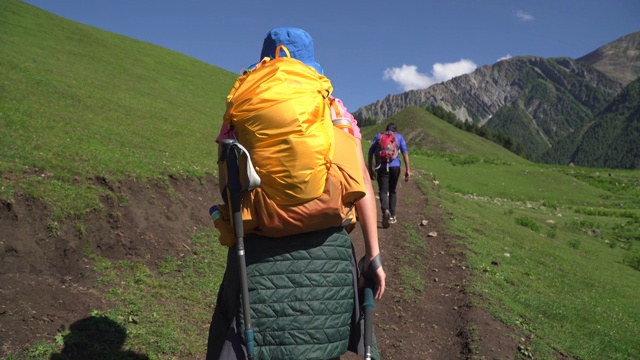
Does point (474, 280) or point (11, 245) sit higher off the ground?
point (11, 245)

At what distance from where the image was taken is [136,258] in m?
7.50

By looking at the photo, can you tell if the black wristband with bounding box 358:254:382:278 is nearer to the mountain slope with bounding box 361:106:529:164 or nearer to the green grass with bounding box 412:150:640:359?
the green grass with bounding box 412:150:640:359

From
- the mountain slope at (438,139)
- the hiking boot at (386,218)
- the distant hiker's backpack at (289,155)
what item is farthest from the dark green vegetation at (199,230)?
the mountain slope at (438,139)

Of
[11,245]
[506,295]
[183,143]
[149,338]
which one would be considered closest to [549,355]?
[506,295]

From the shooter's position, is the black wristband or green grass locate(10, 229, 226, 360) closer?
the black wristband

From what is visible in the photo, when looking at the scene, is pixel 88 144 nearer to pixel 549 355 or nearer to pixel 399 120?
pixel 549 355

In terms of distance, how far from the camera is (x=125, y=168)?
971 centimetres

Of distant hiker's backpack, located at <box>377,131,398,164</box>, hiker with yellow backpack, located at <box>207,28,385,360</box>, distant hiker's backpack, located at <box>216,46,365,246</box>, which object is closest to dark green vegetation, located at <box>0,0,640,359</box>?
distant hiker's backpack, located at <box>377,131,398,164</box>

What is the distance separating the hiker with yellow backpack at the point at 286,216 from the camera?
261 cm

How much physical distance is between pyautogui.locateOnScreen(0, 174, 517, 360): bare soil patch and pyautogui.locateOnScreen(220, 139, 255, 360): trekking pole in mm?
3180

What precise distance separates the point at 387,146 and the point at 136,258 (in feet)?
24.7

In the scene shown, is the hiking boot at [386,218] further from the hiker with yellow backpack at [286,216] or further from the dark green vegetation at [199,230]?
the hiker with yellow backpack at [286,216]

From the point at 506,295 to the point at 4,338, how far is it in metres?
8.44

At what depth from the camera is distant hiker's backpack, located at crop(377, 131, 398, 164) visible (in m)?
13.1
